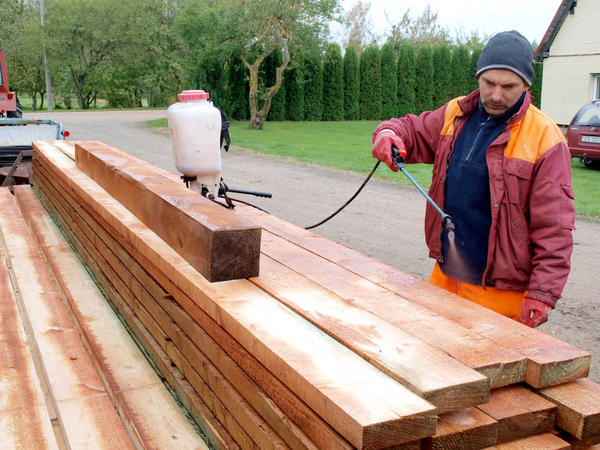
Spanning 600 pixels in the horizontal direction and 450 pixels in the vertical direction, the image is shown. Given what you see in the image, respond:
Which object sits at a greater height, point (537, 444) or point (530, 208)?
point (530, 208)

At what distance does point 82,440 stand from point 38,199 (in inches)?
187

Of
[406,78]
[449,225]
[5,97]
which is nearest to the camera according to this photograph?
[449,225]

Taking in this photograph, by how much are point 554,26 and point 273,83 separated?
42.7ft

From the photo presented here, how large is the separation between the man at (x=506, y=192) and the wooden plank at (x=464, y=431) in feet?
3.39

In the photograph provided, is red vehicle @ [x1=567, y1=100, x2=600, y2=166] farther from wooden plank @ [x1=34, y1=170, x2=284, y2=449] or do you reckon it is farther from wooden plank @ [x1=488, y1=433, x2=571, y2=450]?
wooden plank @ [x1=488, y1=433, x2=571, y2=450]

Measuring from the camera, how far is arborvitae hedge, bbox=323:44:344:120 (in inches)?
1273

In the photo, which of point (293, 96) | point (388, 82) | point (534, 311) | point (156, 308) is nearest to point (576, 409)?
point (534, 311)

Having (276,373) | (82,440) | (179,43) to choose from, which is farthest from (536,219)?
(179,43)

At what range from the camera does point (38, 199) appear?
6.44 m

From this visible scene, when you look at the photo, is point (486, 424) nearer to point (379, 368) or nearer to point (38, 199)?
point (379, 368)

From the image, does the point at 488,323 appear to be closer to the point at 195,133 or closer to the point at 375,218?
the point at 195,133

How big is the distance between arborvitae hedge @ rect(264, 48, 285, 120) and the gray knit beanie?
2792cm

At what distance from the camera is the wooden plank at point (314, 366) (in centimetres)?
134

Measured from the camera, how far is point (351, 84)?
3341 centimetres
